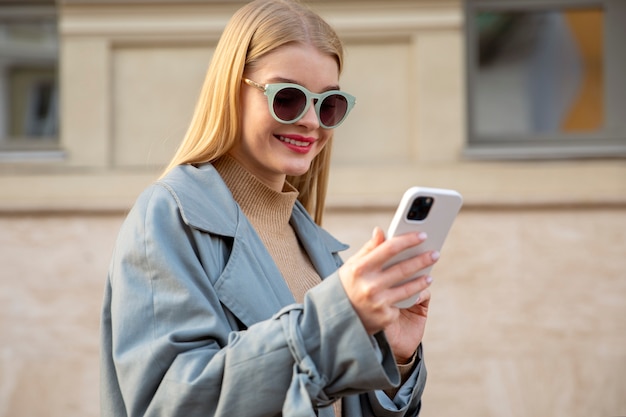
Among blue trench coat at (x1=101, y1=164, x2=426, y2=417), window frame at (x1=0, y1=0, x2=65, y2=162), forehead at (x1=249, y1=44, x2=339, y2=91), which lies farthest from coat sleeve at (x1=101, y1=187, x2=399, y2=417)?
window frame at (x1=0, y1=0, x2=65, y2=162)

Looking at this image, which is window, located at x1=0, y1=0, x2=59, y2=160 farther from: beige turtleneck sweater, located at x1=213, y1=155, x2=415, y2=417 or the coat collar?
the coat collar

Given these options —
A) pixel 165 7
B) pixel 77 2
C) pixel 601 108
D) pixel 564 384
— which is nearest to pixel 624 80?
pixel 601 108

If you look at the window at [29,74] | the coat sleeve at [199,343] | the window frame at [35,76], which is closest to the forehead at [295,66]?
the coat sleeve at [199,343]

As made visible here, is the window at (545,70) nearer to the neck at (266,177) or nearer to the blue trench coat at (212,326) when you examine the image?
the neck at (266,177)

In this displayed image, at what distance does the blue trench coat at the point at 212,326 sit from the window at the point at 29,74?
3.79 meters

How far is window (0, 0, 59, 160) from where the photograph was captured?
5480 mm

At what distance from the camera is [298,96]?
6.37 ft

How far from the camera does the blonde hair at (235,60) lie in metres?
1.99

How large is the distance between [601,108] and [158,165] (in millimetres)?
2526

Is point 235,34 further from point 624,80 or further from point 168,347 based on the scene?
point 624,80

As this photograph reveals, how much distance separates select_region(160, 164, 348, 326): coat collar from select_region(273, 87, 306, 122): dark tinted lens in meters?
0.19

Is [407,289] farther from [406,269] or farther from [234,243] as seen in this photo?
[234,243]

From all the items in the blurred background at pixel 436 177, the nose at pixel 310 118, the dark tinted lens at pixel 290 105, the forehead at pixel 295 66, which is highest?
the forehead at pixel 295 66

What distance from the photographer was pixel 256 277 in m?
1.84
